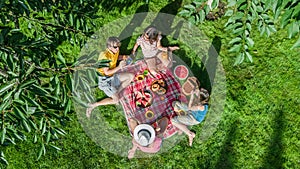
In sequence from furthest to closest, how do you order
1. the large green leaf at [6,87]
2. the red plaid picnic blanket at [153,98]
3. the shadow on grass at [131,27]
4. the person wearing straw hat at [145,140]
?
the shadow on grass at [131,27] → the red plaid picnic blanket at [153,98] → the person wearing straw hat at [145,140] → the large green leaf at [6,87]

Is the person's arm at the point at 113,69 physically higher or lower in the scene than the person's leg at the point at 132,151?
higher

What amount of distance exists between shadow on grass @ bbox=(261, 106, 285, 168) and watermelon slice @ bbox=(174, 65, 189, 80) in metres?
1.25

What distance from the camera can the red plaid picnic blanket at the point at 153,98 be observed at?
518cm

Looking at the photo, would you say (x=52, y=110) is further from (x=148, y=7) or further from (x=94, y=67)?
(x=148, y=7)

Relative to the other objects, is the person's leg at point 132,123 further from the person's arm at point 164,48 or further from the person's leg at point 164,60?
the person's arm at point 164,48

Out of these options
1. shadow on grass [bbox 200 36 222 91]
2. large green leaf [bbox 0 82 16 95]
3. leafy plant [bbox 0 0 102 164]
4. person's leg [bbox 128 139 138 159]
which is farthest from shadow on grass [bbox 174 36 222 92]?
large green leaf [bbox 0 82 16 95]

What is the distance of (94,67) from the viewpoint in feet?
9.55

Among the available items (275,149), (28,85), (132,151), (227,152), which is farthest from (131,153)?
(28,85)

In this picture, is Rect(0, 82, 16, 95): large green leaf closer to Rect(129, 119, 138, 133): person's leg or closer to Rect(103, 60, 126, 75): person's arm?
Rect(103, 60, 126, 75): person's arm

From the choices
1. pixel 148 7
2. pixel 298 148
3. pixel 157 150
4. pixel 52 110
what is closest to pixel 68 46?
pixel 148 7

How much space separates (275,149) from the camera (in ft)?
17.1

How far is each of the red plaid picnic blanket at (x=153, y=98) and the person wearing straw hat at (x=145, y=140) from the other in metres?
0.17

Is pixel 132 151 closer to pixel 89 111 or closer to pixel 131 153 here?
pixel 131 153

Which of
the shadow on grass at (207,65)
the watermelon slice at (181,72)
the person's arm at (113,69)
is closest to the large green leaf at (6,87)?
the person's arm at (113,69)
